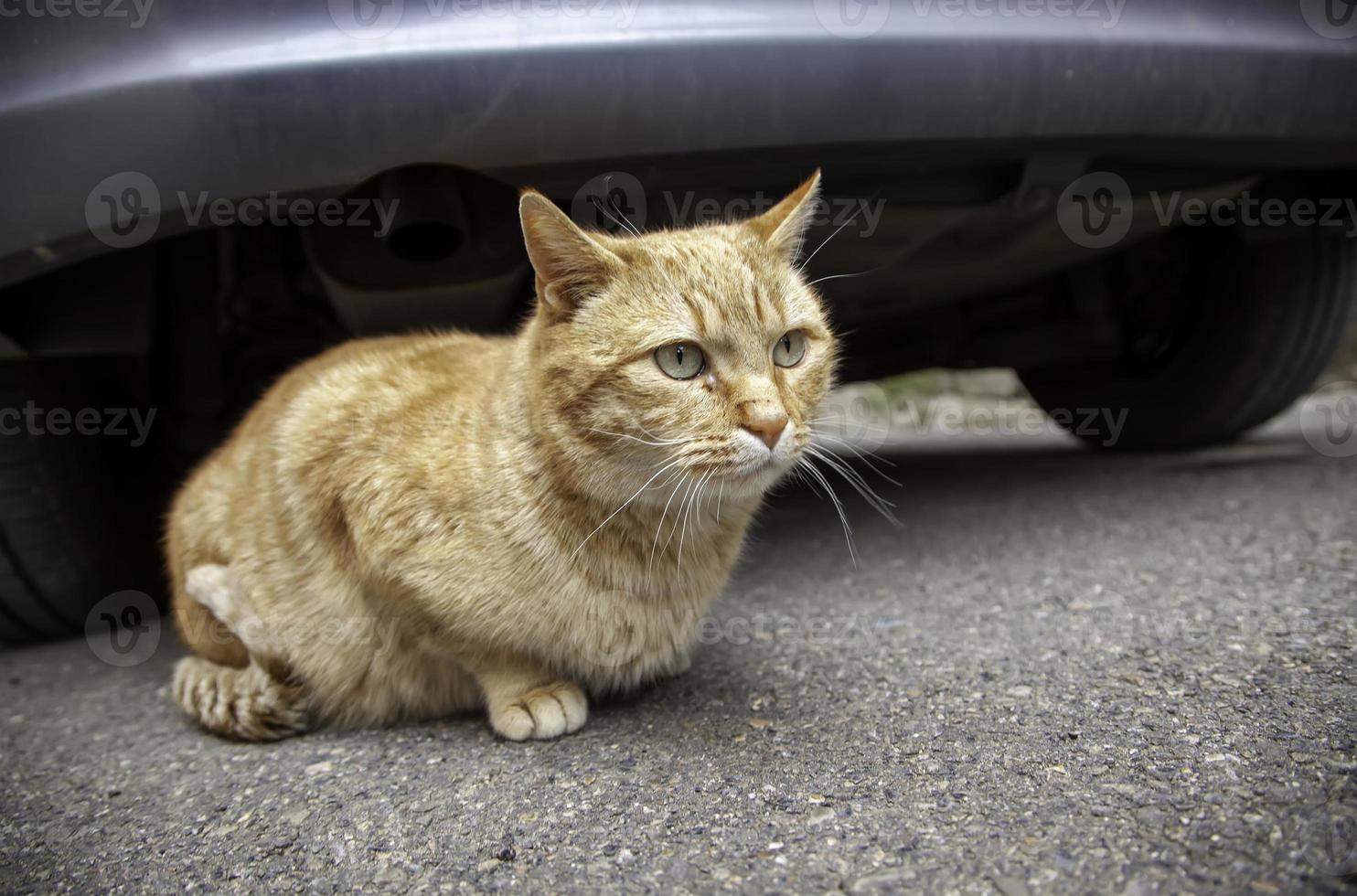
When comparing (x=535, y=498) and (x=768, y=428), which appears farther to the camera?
(x=535, y=498)

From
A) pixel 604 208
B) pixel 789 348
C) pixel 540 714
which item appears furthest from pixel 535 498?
pixel 604 208

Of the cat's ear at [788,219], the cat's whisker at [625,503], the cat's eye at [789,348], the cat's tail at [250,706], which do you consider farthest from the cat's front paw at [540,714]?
the cat's ear at [788,219]

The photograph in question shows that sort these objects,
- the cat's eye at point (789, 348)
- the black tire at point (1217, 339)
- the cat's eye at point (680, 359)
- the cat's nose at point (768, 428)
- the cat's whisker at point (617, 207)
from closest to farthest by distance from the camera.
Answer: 1. the cat's nose at point (768, 428)
2. the cat's eye at point (680, 359)
3. the cat's eye at point (789, 348)
4. the cat's whisker at point (617, 207)
5. the black tire at point (1217, 339)

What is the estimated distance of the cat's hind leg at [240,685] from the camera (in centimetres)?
185

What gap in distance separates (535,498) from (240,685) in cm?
79

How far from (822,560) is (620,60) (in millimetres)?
1558

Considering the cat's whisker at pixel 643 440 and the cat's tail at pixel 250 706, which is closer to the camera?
the cat's whisker at pixel 643 440

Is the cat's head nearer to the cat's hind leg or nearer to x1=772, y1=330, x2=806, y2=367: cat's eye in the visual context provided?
x1=772, y1=330, x2=806, y2=367: cat's eye

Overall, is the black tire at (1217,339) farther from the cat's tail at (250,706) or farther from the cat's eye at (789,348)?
the cat's tail at (250,706)

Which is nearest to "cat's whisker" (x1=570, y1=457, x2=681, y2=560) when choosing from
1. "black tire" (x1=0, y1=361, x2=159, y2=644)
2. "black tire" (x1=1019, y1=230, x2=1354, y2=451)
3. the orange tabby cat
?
the orange tabby cat

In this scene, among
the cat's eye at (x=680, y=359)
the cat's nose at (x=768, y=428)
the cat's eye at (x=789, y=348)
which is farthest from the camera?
the cat's eye at (x=789, y=348)

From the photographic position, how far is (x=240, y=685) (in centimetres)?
191

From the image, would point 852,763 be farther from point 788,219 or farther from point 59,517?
point 59,517

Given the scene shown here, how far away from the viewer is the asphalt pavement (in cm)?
125
